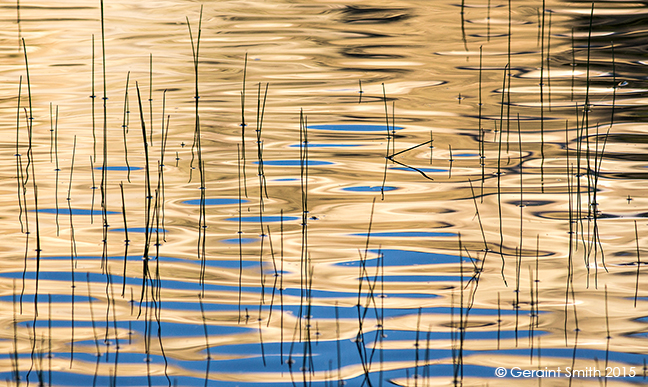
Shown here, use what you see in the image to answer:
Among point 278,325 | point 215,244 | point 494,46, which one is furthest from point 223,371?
point 494,46

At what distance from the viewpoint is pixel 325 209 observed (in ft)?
13.0

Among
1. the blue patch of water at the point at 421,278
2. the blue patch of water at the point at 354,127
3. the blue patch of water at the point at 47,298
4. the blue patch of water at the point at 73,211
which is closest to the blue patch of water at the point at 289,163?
the blue patch of water at the point at 354,127

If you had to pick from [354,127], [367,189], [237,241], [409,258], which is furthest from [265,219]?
[354,127]

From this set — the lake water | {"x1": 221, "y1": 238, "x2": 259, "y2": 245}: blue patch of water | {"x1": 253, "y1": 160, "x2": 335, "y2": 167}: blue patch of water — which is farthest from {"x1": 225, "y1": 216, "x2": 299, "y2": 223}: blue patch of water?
{"x1": 253, "y1": 160, "x2": 335, "y2": 167}: blue patch of water

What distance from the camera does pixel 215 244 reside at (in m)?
3.62

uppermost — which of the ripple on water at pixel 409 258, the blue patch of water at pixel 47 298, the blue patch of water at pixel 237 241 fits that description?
the blue patch of water at pixel 237 241

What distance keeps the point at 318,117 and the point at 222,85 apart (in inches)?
34.8

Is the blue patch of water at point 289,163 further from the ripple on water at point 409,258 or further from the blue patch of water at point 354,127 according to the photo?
the ripple on water at point 409,258

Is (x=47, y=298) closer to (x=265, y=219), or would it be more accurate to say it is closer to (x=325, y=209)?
(x=265, y=219)

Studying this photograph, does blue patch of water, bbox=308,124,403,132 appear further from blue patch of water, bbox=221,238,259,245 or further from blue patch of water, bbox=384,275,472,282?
blue patch of water, bbox=384,275,472,282

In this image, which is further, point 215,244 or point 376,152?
point 376,152

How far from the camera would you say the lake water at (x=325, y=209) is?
2.86 m

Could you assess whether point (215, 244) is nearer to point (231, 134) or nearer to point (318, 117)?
point (231, 134)

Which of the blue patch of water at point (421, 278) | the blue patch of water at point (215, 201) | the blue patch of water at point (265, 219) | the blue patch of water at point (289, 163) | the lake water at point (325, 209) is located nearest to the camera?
the lake water at point (325, 209)
